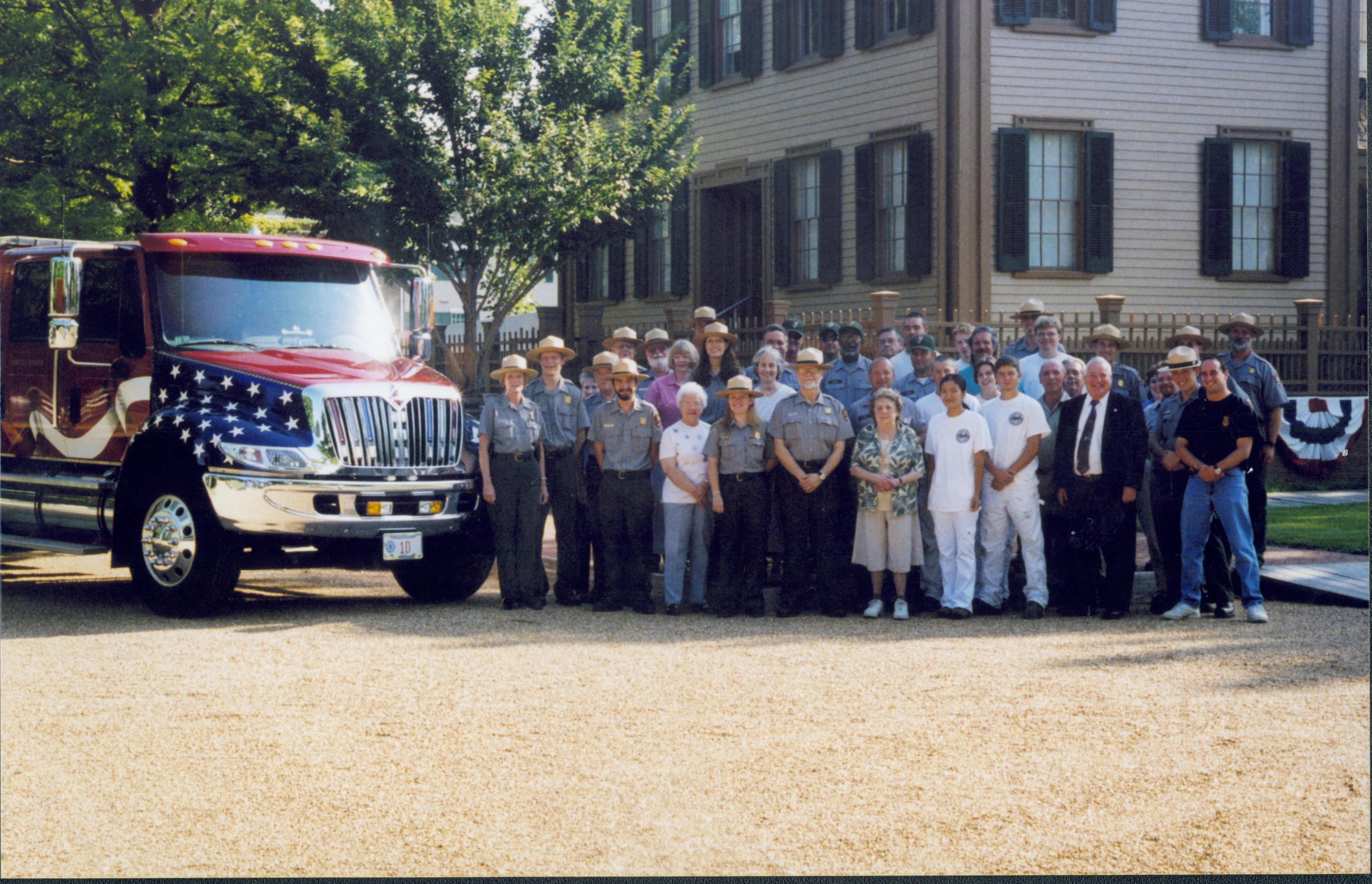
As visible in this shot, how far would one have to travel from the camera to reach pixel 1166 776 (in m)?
6.11

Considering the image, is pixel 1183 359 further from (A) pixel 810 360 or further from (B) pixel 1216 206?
(B) pixel 1216 206

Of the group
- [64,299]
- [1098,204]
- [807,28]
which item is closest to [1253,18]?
[1098,204]

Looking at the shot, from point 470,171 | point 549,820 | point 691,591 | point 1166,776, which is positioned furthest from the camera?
point 470,171

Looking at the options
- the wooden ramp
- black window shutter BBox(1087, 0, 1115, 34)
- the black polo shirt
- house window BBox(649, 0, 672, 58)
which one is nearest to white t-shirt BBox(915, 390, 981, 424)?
the black polo shirt

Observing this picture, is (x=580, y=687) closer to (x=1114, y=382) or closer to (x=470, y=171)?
(x=1114, y=382)

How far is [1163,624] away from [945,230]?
10.7 m

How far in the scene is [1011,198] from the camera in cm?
2045

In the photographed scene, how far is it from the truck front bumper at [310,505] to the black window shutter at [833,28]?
13.0 meters

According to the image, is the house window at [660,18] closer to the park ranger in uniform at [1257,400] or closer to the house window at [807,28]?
the house window at [807,28]

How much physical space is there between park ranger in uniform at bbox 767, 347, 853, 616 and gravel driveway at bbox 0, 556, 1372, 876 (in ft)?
1.73

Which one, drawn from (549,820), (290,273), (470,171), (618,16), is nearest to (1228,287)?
(618,16)

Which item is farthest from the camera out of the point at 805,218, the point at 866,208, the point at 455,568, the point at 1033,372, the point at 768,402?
Answer: the point at 805,218

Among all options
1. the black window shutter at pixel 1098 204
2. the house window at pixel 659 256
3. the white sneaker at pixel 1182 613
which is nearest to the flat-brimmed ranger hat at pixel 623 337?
the white sneaker at pixel 1182 613

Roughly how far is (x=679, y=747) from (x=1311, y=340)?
1586cm
